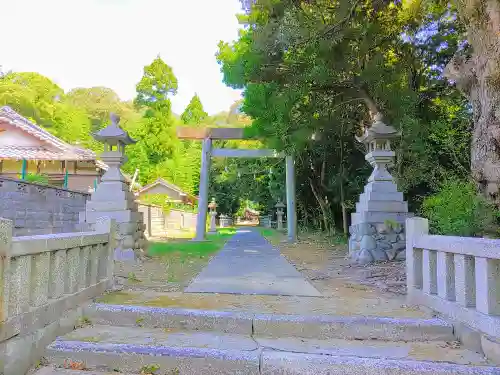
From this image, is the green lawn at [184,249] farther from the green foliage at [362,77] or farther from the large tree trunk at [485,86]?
the large tree trunk at [485,86]

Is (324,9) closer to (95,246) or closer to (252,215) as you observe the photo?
(95,246)

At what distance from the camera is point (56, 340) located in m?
3.14

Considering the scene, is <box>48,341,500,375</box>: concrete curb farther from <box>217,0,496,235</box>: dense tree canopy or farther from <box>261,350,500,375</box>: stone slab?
<box>217,0,496,235</box>: dense tree canopy

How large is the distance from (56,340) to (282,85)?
7678mm

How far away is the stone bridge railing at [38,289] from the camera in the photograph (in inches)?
103

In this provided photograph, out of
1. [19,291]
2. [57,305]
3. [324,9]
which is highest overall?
[324,9]

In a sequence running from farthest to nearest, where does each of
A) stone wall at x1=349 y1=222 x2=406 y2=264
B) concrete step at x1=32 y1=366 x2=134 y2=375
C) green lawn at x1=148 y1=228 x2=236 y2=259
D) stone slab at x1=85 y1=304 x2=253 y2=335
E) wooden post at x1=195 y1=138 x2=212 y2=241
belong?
wooden post at x1=195 y1=138 x2=212 y2=241
green lawn at x1=148 y1=228 x2=236 y2=259
stone wall at x1=349 y1=222 x2=406 y2=264
stone slab at x1=85 y1=304 x2=253 y2=335
concrete step at x1=32 y1=366 x2=134 y2=375

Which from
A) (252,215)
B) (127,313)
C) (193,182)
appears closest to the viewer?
(127,313)

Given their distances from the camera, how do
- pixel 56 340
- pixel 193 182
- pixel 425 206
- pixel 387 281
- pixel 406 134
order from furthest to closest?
pixel 193 182, pixel 406 134, pixel 425 206, pixel 387 281, pixel 56 340

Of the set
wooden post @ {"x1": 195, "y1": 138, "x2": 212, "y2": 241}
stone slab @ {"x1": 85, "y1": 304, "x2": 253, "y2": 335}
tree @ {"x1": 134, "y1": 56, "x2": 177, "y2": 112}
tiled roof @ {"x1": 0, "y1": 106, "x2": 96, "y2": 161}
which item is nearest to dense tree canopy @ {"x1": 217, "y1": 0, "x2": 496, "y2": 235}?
wooden post @ {"x1": 195, "y1": 138, "x2": 212, "y2": 241}

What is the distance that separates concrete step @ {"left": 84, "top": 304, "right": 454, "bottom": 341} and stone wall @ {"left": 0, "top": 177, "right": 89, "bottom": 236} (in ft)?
18.8

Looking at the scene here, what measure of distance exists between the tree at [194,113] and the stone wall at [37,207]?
2252 centimetres

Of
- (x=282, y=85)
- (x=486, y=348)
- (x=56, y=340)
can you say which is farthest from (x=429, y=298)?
(x=282, y=85)

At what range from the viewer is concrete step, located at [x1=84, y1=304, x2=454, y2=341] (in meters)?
3.35
